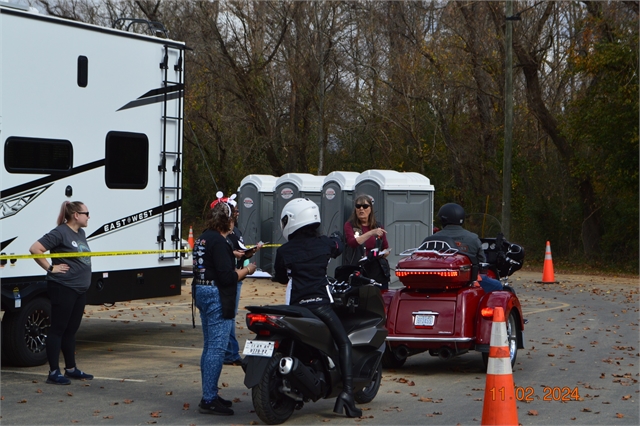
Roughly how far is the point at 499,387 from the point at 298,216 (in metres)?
2.10

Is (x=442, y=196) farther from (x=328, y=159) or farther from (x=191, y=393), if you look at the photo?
(x=191, y=393)

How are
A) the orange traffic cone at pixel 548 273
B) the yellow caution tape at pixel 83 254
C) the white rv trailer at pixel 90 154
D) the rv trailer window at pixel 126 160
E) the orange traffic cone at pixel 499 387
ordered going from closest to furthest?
the orange traffic cone at pixel 499 387
the yellow caution tape at pixel 83 254
the white rv trailer at pixel 90 154
the rv trailer window at pixel 126 160
the orange traffic cone at pixel 548 273

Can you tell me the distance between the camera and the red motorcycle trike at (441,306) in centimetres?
901

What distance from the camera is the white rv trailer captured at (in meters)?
9.69

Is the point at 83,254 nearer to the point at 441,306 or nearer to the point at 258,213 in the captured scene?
the point at 441,306

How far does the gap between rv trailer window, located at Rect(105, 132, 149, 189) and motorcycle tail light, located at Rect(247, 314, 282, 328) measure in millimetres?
4728

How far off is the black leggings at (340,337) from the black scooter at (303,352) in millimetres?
49

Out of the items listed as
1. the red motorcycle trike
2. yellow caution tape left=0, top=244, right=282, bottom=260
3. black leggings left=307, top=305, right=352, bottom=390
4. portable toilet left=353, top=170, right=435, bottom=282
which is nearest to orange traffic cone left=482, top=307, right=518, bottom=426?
black leggings left=307, top=305, right=352, bottom=390

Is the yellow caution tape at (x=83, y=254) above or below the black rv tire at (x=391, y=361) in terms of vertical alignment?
above

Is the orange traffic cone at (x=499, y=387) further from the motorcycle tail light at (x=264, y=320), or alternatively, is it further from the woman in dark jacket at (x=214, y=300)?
the woman in dark jacket at (x=214, y=300)

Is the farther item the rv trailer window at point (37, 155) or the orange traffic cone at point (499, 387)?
the rv trailer window at point (37, 155)

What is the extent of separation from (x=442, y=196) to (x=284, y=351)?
29887 millimetres

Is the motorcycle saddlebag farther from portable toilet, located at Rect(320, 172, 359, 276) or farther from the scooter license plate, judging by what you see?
portable toilet, located at Rect(320, 172, 359, 276)

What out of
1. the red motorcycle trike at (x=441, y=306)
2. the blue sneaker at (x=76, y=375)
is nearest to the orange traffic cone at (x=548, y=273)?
the red motorcycle trike at (x=441, y=306)
